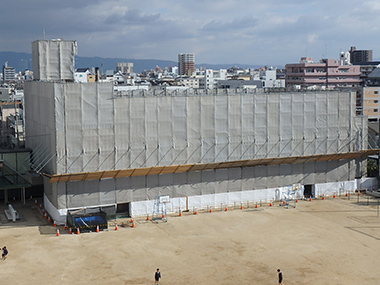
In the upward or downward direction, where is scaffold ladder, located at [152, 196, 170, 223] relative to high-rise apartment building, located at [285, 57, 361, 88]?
downward

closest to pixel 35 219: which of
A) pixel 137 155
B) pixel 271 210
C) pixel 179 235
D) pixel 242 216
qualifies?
pixel 137 155

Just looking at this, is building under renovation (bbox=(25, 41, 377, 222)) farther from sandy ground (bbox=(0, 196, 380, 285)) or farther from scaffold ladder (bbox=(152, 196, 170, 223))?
sandy ground (bbox=(0, 196, 380, 285))

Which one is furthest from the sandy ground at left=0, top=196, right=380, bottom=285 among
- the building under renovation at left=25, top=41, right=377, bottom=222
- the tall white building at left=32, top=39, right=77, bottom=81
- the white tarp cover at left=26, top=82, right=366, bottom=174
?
the tall white building at left=32, top=39, right=77, bottom=81

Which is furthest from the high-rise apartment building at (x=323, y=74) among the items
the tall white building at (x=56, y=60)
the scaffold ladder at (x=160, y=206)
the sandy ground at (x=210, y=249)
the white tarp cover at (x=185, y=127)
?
the scaffold ladder at (x=160, y=206)

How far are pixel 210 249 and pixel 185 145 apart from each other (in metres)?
13.1

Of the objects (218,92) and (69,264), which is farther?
(218,92)

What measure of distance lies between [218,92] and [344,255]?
850 inches

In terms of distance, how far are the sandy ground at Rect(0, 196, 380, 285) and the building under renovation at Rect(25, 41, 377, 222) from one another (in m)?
3.05

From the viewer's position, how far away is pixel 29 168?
5238 centimetres

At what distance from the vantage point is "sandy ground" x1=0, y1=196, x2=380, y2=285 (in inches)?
1326

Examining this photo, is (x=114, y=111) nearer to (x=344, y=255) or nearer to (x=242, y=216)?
(x=242, y=216)

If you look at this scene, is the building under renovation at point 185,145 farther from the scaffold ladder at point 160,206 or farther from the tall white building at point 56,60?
the tall white building at point 56,60

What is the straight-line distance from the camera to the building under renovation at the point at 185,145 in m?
45.5

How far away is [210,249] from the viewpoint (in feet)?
128
